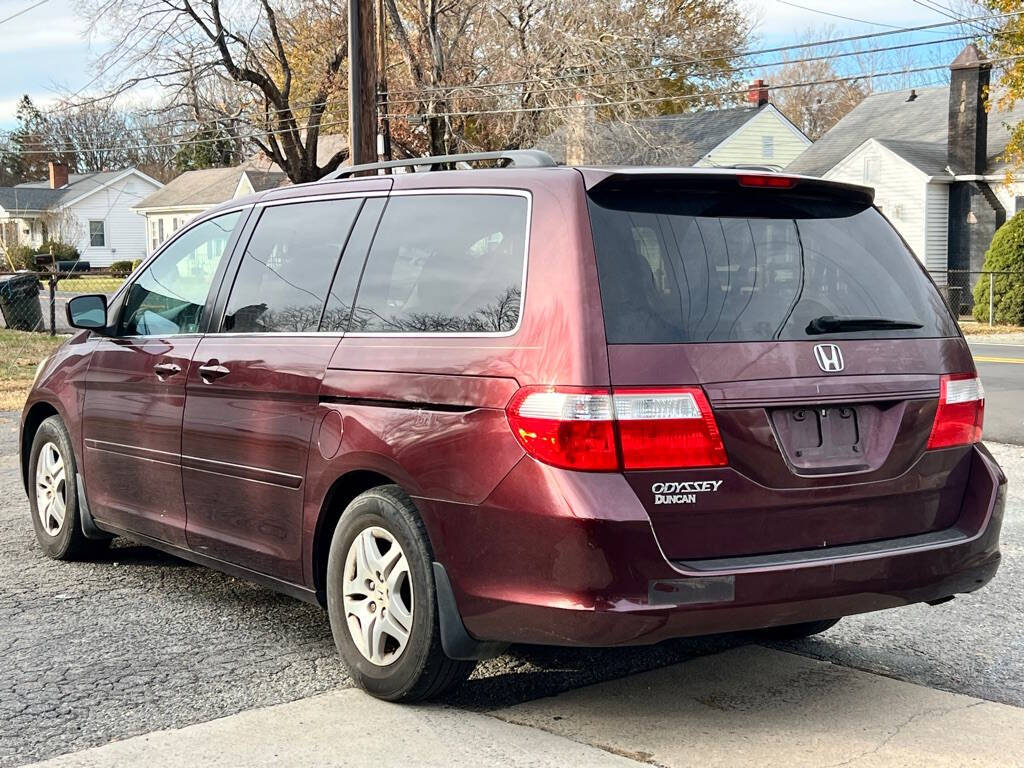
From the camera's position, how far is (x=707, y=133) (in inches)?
1932

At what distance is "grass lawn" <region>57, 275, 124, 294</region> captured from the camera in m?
50.3

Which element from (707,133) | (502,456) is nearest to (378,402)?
(502,456)

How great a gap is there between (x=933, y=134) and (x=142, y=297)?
38835 mm

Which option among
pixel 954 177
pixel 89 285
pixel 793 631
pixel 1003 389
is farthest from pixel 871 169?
pixel 793 631

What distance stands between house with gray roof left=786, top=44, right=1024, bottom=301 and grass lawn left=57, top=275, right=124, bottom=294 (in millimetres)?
28943

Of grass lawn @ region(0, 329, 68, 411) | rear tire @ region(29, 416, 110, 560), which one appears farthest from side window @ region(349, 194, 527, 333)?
grass lawn @ region(0, 329, 68, 411)

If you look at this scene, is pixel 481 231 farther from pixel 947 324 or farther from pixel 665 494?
Answer: pixel 947 324

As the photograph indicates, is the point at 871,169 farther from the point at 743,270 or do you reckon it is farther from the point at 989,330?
the point at 743,270

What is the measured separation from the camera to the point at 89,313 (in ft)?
20.1

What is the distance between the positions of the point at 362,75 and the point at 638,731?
15625 mm

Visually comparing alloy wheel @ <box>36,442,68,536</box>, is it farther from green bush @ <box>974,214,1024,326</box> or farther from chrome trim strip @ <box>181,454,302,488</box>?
green bush @ <box>974,214,1024,326</box>

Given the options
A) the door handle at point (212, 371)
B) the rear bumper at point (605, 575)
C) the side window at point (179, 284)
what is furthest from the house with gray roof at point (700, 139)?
the rear bumper at point (605, 575)

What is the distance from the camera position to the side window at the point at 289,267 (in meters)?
4.91

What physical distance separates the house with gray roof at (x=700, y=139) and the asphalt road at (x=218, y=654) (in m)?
30.3
